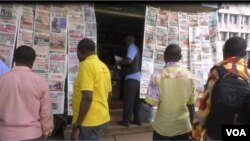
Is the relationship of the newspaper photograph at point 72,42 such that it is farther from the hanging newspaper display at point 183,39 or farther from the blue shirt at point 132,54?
the hanging newspaper display at point 183,39

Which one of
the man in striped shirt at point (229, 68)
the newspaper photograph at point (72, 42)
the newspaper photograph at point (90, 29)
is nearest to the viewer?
the man in striped shirt at point (229, 68)

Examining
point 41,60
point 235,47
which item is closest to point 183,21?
point 41,60

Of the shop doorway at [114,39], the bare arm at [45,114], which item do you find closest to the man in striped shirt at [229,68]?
the bare arm at [45,114]

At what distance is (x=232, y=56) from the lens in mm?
3029

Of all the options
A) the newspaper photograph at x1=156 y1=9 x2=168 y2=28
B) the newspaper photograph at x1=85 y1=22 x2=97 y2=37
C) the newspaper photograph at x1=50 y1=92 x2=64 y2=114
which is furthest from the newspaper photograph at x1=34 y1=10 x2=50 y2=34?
the newspaper photograph at x1=156 y1=9 x2=168 y2=28

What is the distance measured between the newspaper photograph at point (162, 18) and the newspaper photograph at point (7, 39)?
2.44 metres

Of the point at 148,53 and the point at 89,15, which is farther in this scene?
the point at 148,53

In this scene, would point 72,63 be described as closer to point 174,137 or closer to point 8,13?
point 8,13

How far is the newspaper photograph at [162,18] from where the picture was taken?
239 inches

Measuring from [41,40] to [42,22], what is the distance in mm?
235

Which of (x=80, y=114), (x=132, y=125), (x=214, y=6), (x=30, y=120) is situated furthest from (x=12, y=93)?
(x=214, y=6)

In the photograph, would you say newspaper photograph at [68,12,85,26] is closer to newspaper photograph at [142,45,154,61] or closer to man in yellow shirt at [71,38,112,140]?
newspaper photograph at [142,45,154,61]

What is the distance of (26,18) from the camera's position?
4746 millimetres

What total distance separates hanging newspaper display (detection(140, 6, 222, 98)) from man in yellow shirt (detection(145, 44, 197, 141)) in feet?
7.40
